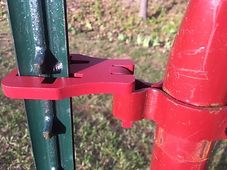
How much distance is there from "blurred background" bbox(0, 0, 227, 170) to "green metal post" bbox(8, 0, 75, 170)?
18.4 inches

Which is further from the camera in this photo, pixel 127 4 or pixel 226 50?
pixel 127 4

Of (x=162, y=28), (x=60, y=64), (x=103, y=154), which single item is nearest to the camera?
(x=60, y=64)

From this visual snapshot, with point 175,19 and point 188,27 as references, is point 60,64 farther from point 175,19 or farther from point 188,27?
point 175,19

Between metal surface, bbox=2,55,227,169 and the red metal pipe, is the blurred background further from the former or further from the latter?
the red metal pipe

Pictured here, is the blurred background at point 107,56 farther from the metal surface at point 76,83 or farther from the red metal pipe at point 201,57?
the red metal pipe at point 201,57

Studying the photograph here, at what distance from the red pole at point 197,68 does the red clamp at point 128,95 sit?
0.06 feet

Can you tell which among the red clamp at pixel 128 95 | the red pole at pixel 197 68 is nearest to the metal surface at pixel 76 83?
the red clamp at pixel 128 95

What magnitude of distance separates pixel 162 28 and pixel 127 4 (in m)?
0.51

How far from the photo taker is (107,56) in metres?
3.21

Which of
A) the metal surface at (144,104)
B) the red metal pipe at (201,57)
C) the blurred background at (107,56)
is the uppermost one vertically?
the red metal pipe at (201,57)

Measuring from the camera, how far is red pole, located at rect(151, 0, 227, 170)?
757 mm

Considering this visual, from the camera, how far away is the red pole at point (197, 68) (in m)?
0.76

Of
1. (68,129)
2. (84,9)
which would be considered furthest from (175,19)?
(68,129)

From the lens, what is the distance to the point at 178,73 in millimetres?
833
